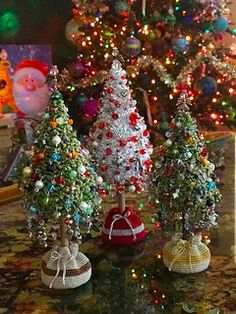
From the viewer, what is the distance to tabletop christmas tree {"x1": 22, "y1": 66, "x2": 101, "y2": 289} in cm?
182

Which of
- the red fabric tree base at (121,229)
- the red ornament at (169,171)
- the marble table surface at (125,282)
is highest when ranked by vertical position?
the red ornament at (169,171)

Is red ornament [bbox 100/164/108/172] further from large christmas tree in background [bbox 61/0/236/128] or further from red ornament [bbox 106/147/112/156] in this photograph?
large christmas tree in background [bbox 61/0/236/128]

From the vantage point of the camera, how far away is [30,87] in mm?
4023

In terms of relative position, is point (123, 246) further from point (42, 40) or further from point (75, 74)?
point (42, 40)

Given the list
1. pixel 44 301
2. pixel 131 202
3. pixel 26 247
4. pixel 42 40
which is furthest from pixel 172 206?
pixel 42 40

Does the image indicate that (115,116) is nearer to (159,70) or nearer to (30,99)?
(159,70)

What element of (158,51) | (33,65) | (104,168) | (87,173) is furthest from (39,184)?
(33,65)

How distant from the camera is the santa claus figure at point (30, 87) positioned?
12.9 feet

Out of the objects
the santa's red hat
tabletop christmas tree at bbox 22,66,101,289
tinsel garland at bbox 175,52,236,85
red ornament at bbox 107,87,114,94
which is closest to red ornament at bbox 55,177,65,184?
tabletop christmas tree at bbox 22,66,101,289

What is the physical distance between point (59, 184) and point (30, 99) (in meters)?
2.31

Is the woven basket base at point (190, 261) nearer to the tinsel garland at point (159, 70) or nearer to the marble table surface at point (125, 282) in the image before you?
the marble table surface at point (125, 282)

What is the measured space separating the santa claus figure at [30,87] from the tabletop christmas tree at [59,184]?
213 centimetres

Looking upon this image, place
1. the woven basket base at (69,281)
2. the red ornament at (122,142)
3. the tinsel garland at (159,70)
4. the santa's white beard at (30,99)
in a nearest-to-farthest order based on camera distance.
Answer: the woven basket base at (69,281), the red ornament at (122,142), the tinsel garland at (159,70), the santa's white beard at (30,99)

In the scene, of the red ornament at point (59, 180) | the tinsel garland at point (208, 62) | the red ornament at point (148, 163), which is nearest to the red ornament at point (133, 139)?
the red ornament at point (148, 163)
